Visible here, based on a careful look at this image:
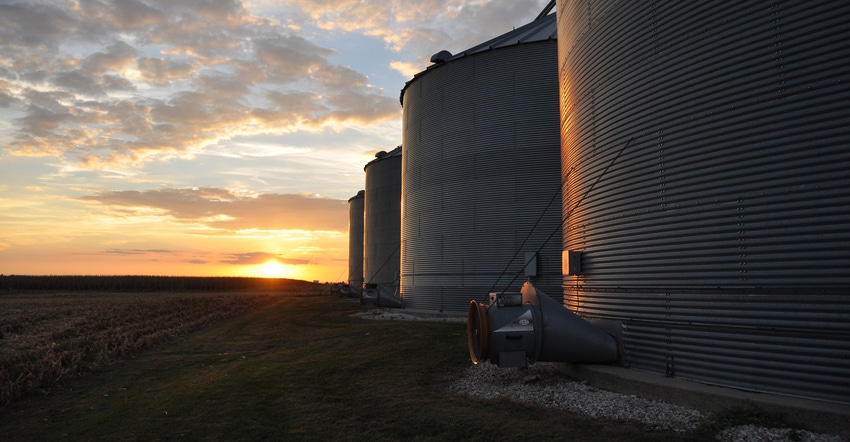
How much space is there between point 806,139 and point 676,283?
301cm

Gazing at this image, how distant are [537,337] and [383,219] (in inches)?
1430

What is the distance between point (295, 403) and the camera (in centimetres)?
1004

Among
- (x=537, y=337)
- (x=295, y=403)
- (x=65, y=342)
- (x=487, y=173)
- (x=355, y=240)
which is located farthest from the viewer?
(x=355, y=240)

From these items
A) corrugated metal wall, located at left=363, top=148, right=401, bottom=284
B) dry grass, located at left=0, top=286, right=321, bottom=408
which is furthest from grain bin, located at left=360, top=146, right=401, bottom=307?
dry grass, located at left=0, top=286, right=321, bottom=408

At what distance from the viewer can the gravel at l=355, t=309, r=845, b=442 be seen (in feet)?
22.8

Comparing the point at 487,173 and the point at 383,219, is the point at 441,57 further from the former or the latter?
the point at 383,219

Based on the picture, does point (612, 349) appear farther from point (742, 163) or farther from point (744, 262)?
point (742, 163)

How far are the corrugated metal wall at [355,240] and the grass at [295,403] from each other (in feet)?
137

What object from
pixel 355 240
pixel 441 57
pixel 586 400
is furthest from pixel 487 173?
pixel 355 240

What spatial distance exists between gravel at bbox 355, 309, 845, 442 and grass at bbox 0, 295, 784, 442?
354 millimetres

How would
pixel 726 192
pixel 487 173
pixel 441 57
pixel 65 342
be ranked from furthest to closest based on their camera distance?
pixel 441 57, pixel 487 173, pixel 65 342, pixel 726 192

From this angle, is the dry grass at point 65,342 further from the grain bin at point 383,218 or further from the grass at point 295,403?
the grain bin at point 383,218

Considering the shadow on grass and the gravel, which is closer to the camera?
the gravel

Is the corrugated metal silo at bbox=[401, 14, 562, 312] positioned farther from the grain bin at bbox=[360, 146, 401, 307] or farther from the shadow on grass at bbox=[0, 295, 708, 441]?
the grain bin at bbox=[360, 146, 401, 307]
